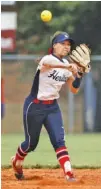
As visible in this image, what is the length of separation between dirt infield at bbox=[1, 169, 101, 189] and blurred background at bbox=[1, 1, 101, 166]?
7.11 m

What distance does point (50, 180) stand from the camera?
7613mm

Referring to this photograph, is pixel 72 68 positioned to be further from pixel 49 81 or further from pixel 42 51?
pixel 42 51

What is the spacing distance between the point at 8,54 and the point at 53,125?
13867 millimetres

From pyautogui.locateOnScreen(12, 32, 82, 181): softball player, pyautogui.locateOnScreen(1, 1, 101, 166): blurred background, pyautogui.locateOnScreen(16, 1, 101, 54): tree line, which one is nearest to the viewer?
pyautogui.locateOnScreen(12, 32, 82, 181): softball player

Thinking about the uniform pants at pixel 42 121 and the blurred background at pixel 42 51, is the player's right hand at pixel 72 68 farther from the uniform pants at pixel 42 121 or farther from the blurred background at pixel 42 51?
the blurred background at pixel 42 51

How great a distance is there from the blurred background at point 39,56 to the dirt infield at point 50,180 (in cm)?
711

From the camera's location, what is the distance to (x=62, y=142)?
7355mm

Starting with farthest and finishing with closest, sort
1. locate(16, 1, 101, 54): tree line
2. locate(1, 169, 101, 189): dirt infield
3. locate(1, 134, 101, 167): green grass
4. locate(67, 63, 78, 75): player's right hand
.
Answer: locate(16, 1, 101, 54): tree line, locate(1, 134, 101, 167): green grass, locate(67, 63, 78, 75): player's right hand, locate(1, 169, 101, 189): dirt infield

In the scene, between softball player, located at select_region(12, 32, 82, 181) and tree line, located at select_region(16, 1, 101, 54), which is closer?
softball player, located at select_region(12, 32, 82, 181)

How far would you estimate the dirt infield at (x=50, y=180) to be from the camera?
23.1 ft

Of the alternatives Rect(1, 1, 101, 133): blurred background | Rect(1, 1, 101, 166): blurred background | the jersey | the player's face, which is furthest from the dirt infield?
Rect(1, 1, 101, 133): blurred background

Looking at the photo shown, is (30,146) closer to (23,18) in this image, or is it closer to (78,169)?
(78,169)

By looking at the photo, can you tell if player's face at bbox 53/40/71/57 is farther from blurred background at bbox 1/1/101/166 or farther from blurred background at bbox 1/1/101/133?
blurred background at bbox 1/1/101/133

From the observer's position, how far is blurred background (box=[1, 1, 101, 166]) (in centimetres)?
1927
